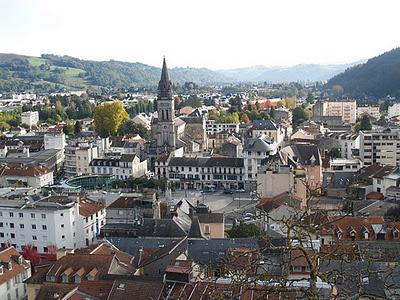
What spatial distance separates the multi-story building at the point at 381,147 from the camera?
45.6 meters

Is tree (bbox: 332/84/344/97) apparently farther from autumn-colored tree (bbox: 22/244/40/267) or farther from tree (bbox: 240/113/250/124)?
autumn-colored tree (bbox: 22/244/40/267)

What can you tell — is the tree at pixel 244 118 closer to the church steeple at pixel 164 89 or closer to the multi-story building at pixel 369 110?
the multi-story building at pixel 369 110

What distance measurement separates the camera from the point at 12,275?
20844 millimetres

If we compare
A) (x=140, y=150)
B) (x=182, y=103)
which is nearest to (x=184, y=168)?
(x=140, y=150)

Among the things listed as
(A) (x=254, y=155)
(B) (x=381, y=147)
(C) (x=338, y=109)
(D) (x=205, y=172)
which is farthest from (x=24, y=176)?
(C) (x=338, y=109)

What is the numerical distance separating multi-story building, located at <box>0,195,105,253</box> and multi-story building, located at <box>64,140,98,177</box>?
20.3 metres

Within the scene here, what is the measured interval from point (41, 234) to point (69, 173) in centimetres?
2349

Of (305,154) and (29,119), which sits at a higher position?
(29,119)

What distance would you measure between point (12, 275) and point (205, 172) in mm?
26648

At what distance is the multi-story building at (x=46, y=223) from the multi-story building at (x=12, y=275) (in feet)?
17.0

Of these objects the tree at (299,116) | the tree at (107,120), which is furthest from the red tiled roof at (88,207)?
the tree at (299,116)

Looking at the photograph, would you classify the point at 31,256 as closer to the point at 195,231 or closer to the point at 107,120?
the point at 195,231

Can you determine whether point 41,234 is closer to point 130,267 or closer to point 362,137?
point 130,267

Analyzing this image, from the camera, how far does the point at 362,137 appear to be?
46.2 metres
